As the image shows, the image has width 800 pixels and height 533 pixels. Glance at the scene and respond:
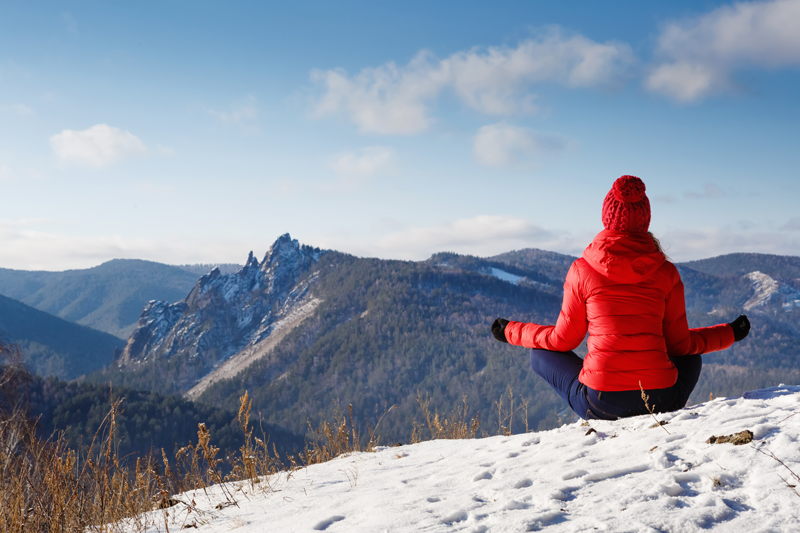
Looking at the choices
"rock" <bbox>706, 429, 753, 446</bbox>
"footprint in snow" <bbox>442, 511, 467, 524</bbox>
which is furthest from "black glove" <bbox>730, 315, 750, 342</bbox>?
"footprint in snow" <bbox>442, 511, 467, 524</bbox>

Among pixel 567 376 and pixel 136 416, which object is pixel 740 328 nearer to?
pixel 567 376

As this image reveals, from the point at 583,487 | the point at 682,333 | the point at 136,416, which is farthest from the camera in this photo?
the point at 136,416

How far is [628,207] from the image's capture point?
3.82m

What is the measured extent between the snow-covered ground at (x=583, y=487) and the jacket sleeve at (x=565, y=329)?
29.3 inches

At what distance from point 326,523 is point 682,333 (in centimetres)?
323

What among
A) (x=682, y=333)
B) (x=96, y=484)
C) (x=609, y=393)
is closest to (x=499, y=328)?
(x=609, y=393)

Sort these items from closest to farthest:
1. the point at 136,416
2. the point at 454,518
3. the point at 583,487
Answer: the point at 454,518 → the point at 583,487 → the point at 136,416

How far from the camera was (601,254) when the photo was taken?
3750 millimetres

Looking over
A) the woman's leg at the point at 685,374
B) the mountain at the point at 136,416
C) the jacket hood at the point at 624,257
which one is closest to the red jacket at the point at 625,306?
the jacket hood at the point at 624,257

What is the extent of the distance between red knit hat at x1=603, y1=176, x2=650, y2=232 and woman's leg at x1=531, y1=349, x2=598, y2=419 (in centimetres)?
125

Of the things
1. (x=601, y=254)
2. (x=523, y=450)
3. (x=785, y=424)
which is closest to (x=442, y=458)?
(x=523, y=450)

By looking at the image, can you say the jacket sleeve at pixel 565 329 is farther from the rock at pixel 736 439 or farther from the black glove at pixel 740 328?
the black glove at pixel 740 328

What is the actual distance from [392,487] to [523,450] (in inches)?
47.2

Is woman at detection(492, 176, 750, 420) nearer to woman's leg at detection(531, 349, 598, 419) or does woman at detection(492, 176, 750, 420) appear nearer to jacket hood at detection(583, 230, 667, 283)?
jacket hood at detection(583, 230, 667, 283)
